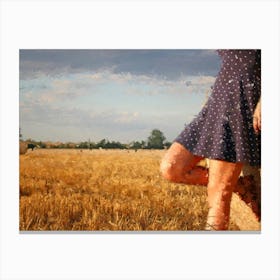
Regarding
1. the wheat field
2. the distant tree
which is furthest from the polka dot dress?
the wheat field

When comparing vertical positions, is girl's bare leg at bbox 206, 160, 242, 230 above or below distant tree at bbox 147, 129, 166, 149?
below

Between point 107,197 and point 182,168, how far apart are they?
0.48m

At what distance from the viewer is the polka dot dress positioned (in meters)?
2.94

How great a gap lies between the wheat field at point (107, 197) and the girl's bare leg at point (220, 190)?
43 millimetres

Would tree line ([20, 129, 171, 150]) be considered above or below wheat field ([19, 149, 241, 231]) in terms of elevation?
above

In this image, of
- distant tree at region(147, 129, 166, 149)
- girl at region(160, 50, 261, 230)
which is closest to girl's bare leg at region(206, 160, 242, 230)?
girl at region(160, 50, 261, 230)

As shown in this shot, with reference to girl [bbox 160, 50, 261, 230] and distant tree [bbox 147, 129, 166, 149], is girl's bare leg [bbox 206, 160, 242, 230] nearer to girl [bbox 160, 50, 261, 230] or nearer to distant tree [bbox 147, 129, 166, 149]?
girl [bbox 160, 50, 261, 230]

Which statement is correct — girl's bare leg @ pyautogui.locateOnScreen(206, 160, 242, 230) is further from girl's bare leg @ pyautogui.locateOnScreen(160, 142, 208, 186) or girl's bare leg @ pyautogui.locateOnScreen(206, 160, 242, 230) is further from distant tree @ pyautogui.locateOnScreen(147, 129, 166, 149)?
distant tree @ pyautogui.locateOnScreen(147, 129, 166, 149)

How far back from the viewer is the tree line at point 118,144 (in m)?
2.89

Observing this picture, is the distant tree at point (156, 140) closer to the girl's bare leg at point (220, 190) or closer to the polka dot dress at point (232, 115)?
the polka dot dress at point (232, 115)

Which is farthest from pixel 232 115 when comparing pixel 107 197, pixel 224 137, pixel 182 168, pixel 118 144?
pixel 107 197
